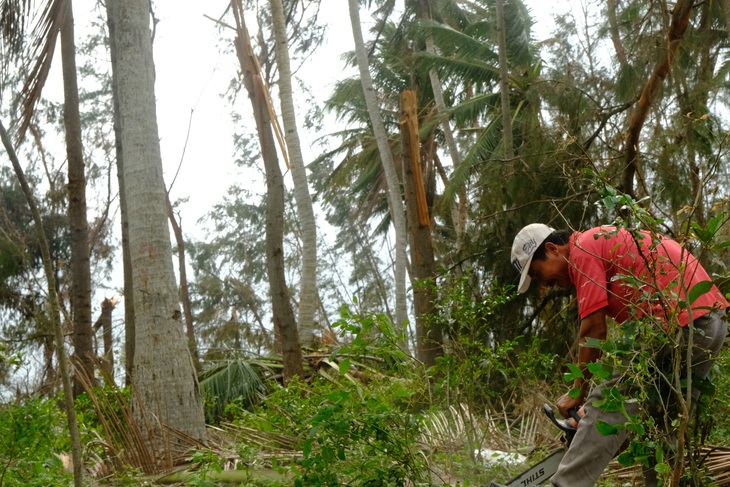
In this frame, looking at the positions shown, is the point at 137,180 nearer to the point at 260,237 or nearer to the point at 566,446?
the point at 566,446

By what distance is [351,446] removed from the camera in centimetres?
363

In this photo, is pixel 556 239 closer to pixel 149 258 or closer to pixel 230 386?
pixel 149 258

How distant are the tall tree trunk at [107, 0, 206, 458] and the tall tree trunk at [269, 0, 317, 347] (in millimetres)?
4714

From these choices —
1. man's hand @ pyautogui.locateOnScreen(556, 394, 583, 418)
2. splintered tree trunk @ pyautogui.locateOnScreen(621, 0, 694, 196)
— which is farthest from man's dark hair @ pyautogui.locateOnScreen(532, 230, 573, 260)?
splintered tree trunk @ pyautogui.locateOnScreen(621, 0, 694, 196)

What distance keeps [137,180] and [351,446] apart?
133 inches

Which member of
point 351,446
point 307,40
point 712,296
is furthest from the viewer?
point 307,40

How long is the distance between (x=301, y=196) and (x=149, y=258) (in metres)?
5.35

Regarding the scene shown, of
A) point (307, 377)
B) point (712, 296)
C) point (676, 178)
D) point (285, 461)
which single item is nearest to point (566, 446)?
point (712, 296)

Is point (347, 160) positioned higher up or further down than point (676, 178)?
higher up

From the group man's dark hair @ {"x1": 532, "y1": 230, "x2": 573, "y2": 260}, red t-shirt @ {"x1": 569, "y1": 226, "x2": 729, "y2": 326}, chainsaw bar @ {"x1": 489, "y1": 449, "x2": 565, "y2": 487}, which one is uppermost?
man's dark hair @ {"x1": 532, "y1": 230, "x2": 573, "y2": 260}

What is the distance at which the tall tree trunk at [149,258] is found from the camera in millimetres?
5875

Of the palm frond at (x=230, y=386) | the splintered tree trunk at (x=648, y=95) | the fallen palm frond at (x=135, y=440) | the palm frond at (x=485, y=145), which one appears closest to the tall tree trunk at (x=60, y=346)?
the fallen palm frond at (x=135, y=440)

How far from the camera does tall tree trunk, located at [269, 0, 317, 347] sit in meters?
11.0

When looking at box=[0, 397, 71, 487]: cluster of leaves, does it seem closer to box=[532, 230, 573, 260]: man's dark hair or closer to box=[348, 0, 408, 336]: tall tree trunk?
box=[532, 230, 573, 260]: man's dark hair
